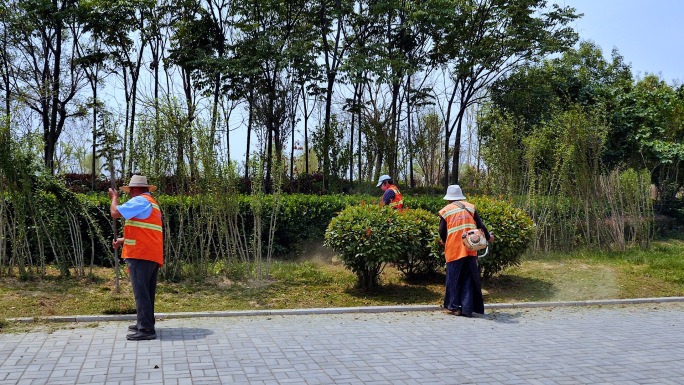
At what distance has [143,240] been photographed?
6773mm

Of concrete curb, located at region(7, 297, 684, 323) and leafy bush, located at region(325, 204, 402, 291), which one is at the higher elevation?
leafy bush, located at region(325, 204, 402, 291)

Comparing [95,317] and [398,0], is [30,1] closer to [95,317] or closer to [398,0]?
[398,0]

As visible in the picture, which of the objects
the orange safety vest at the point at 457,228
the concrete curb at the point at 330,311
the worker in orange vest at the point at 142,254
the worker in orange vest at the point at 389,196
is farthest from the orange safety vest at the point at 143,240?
the worker in orange vest at the point at 389,196

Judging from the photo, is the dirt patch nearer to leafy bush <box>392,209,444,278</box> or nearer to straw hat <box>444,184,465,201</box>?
leafy bush <box>392,209,444,278</box>

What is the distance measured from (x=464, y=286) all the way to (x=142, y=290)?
430 centimetres

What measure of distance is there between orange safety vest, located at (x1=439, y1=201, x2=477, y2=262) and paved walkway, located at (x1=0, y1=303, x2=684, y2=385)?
2.89ft

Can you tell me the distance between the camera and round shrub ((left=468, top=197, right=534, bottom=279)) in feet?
32.5

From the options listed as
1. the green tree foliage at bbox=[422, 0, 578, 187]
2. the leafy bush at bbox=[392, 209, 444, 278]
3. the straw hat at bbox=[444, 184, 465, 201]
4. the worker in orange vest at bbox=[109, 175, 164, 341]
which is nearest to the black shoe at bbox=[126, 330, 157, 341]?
the worker in orange vest at bbox=[109, 175, 164, 341]

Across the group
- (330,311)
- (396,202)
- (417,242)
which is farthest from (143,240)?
(396,202)

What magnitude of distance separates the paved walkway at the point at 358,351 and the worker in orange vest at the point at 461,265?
228 millimetres

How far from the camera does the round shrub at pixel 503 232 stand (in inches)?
390

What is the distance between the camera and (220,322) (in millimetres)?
7805

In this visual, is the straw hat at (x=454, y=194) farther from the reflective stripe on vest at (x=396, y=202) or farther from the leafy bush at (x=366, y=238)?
the reflective stripe on vest at (x=396, y=202)

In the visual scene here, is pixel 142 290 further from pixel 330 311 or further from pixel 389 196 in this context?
pixel 389 196
